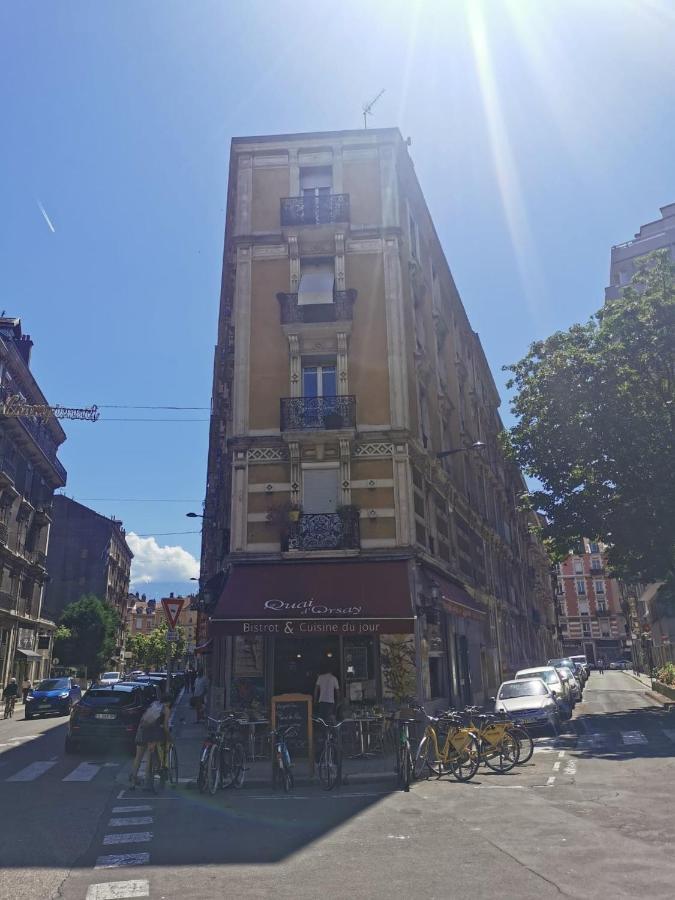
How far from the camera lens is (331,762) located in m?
11.3

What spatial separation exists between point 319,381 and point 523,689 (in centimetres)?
1043

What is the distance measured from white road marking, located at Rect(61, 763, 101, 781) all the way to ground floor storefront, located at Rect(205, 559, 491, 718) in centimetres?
353

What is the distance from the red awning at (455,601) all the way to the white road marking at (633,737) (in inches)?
202

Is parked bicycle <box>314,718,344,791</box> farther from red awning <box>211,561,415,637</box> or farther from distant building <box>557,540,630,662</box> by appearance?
distant building <box>557,540,630,662</box>

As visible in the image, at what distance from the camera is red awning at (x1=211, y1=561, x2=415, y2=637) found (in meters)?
15.5

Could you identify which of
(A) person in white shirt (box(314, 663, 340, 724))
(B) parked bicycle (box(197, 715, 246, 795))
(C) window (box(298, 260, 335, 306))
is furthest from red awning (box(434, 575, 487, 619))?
(C) window (box(298, 260, 335, 306))

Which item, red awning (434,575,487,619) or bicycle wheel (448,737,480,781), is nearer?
bicycle wheel (448,737,480,781)

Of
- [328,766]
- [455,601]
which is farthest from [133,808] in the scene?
[455,601]

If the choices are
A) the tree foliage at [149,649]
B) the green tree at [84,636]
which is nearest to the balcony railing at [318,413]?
the green tree at [84,636]

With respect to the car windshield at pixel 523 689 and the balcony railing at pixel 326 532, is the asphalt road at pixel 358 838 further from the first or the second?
the balcony railing at pixel 326 532

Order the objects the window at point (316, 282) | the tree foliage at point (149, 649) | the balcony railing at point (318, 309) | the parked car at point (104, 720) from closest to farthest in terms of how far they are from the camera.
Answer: the parked car at point (104, 720)
the balcony railing at point (318, 309)
the window at point (316, 282)
the tree foliage at point (149, 649)

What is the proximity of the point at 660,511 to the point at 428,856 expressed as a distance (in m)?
18.4

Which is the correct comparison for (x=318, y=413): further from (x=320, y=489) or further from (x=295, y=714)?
(x=295, y=714)

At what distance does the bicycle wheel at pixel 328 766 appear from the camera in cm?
1113
